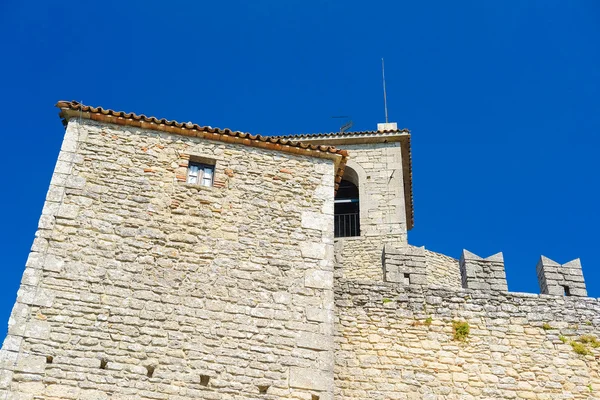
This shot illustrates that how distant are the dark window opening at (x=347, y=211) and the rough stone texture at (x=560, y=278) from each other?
5760mm

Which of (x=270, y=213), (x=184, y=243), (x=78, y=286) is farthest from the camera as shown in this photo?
(x=270, y=213)

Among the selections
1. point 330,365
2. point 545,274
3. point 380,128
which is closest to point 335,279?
point 330,365

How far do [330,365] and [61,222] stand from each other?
3831 millimetres

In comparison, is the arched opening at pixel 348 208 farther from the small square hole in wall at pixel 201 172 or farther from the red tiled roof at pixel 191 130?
the small square hole in wall at pixel 201 172

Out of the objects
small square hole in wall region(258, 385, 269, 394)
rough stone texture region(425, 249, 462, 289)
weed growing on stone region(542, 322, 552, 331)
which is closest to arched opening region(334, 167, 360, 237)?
rough stone texture region(425, 249, 462, 289)

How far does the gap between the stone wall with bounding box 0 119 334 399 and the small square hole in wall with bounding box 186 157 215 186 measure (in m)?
0.10

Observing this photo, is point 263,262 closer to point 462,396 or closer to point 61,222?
point 61,222

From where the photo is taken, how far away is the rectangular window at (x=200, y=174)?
9391 millimetres

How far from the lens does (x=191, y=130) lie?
9.72m

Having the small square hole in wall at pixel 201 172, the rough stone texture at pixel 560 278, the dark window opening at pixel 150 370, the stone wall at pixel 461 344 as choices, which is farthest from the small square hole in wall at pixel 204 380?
the rough stone texture at pixel 560 278

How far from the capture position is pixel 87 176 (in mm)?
8953

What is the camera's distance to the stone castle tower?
25.1ft

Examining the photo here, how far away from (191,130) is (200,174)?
71cm

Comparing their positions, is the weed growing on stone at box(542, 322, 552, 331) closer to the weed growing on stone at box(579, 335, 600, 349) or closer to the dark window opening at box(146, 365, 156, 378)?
the weed growing on stone at box(579, 335, 600, 349)
